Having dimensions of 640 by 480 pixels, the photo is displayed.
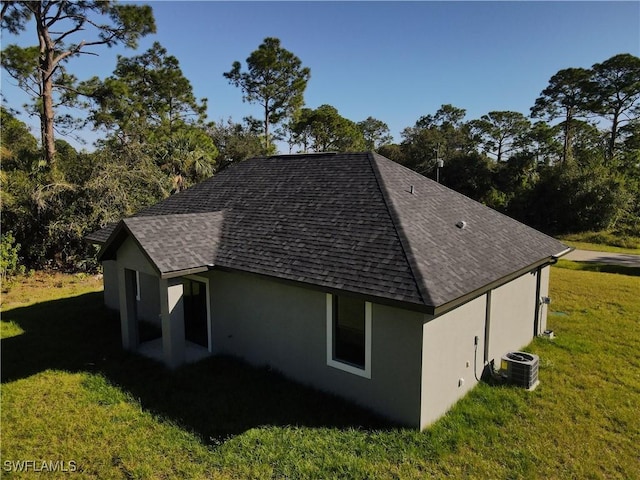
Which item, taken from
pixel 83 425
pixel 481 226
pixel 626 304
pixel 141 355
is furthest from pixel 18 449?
pixel 626 304

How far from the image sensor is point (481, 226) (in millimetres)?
10805

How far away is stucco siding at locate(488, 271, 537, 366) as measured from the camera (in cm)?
935

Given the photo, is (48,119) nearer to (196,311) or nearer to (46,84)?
(46,84)

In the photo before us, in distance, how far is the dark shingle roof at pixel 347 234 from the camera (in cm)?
753

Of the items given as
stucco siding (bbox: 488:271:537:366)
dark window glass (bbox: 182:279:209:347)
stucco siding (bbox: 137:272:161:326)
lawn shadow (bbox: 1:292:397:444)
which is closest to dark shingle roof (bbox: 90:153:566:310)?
stucco siding (bbox: 488:271:537:366)

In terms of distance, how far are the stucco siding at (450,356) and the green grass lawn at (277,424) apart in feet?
0.99

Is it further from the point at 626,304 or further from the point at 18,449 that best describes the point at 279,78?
the point at 18,449

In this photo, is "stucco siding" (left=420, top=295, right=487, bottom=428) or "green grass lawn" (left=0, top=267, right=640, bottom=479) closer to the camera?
"green grass lawn" (left=0, top=267, right=640, bottom=479)

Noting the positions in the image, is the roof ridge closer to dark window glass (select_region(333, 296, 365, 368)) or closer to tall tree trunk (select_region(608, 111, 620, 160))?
dark window glass (select_region(333, 296, 365, 368))

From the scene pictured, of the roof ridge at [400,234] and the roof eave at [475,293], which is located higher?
the roof ridge at [400,234]

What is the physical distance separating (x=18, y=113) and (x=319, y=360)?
24.9 meters

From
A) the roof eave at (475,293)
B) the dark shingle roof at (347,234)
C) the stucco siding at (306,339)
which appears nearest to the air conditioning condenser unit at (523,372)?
the roof eave at (475,293)

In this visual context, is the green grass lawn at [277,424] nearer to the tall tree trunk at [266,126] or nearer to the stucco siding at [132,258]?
the stucco siding at [132,258]

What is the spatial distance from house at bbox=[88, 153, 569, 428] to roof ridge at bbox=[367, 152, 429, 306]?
1.2 inches
